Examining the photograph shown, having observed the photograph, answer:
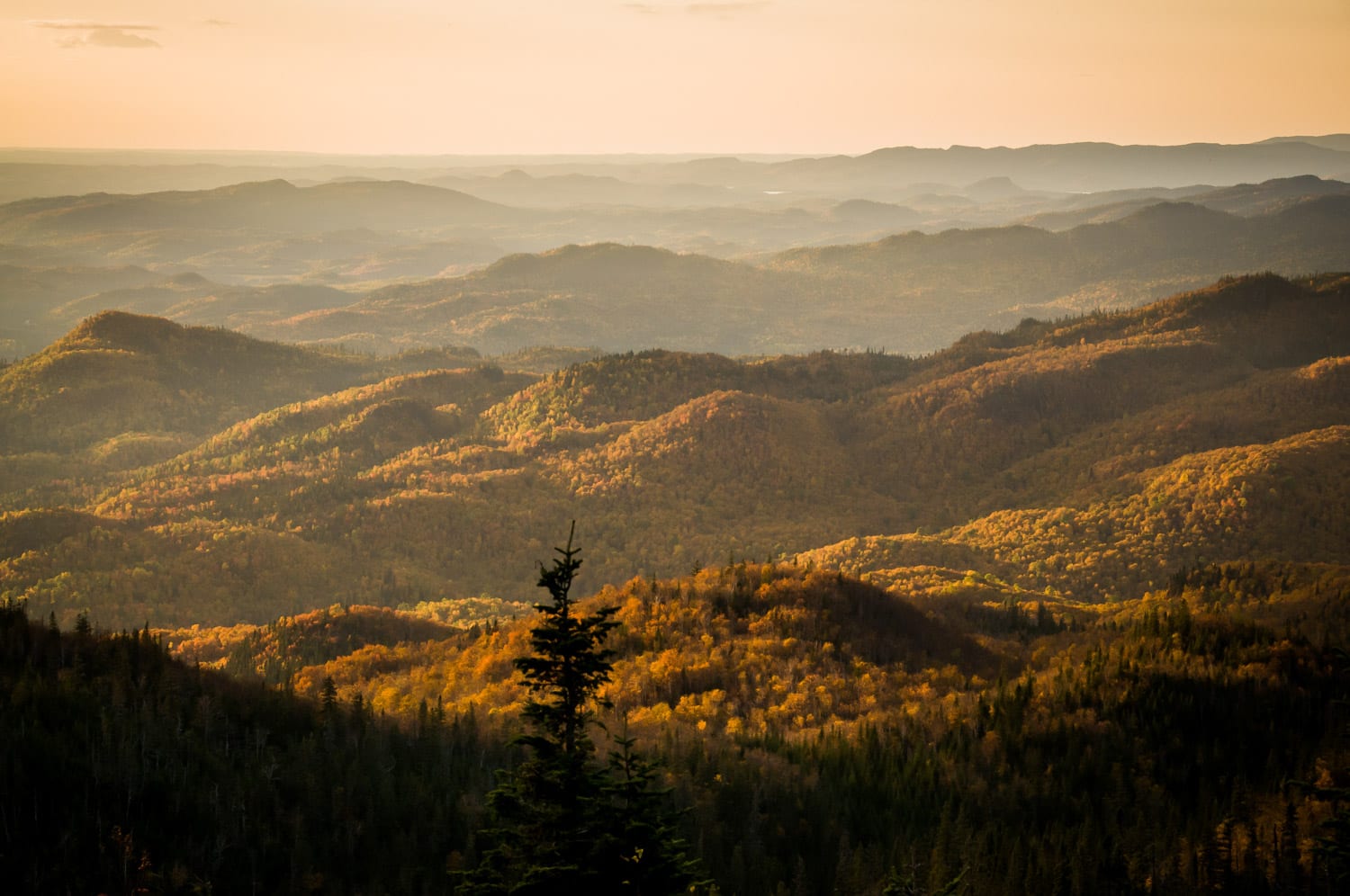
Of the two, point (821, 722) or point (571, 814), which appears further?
point (821, 722)

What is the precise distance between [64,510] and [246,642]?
3254 inches

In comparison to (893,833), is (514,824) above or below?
above

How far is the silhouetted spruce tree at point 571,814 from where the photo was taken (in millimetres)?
27516

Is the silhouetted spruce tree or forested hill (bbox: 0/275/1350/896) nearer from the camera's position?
the silhouetted spruce tree

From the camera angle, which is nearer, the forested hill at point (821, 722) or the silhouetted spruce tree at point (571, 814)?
the silhouetted spruce tree at point (571, 814)

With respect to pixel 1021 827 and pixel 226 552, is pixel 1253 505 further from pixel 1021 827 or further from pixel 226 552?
pixel 226 552

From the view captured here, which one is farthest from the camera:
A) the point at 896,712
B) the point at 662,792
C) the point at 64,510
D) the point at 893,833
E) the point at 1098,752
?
the point at 64,510

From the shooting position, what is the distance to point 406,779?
64.1 metres

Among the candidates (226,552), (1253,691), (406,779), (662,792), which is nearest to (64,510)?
(226,552)

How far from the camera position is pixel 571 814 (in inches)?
1091

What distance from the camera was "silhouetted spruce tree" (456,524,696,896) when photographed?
2752cm

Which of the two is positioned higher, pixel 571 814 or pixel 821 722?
pixel 571 814

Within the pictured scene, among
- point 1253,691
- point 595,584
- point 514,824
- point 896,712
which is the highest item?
point 514,824

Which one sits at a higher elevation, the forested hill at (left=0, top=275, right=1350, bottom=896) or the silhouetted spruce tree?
the silhouetted spruce tree
